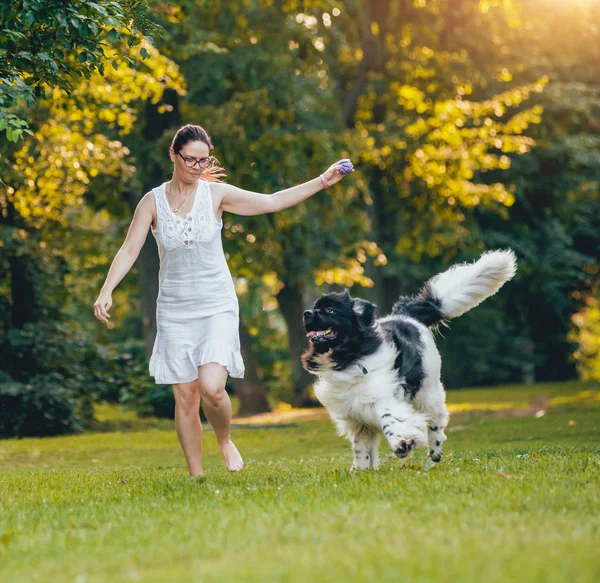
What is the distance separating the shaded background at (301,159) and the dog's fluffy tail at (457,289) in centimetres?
330

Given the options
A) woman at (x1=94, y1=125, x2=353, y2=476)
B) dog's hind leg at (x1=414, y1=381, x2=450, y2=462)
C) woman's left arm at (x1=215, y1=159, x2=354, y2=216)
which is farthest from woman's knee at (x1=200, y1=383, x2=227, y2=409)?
dog's hind leg at (x1=414, y1=381, x2=450, y2=462)

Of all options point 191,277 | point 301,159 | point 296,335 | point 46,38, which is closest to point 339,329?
point 191,277

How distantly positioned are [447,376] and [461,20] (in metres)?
16.6

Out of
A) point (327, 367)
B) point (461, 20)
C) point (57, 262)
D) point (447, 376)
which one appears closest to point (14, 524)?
point (327, 367)

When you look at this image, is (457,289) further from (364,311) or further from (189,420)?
(189,420)

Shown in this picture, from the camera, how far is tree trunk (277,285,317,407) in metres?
25.6

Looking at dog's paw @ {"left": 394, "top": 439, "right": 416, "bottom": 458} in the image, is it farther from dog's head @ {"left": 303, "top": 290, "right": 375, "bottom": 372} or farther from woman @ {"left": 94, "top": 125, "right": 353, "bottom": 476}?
woman @ {"left": 94, "top": 125, "right": 353, "bottom": 476}

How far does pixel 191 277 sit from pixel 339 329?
1191 mm

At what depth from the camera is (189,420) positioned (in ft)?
26.1

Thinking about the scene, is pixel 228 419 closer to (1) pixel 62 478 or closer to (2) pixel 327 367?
(2) pixel 327 367

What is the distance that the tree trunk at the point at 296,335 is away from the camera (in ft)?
84.1

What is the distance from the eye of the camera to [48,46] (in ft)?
28.2

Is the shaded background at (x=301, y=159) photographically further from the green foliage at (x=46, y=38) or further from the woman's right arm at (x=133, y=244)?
the woman's right arm at (x=133, y=244)

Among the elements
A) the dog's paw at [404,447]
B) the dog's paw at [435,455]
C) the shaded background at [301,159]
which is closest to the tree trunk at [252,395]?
the shaded background at [301,159]
